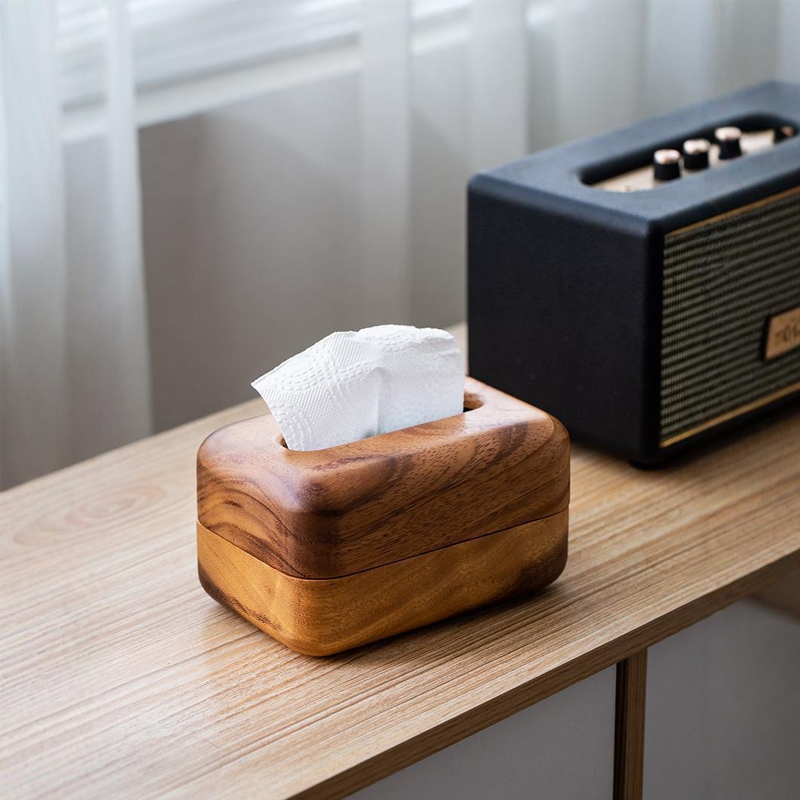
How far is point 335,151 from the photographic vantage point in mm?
1186

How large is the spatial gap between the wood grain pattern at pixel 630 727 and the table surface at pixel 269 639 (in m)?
0.02

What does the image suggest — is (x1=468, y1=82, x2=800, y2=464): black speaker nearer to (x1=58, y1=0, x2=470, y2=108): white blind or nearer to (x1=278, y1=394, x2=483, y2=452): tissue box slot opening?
(x1=278, y1=394, x2=483, y2=452): tissue box slot opening

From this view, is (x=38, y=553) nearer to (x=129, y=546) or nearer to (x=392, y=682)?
(x=129, y=546)

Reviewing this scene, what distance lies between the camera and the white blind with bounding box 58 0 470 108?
0.96 metres

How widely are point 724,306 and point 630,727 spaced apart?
0.94 ft

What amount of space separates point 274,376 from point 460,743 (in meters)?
0.21

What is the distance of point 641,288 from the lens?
2.59ft

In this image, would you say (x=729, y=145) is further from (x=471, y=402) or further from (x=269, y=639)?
(x=269, y=639)

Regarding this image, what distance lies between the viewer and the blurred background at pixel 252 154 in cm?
96

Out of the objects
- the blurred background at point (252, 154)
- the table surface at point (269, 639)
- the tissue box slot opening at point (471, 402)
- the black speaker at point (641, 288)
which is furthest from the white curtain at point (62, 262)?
the tissue box slot opening at point (471, 402)

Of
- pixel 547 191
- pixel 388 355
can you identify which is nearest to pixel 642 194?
pixel 547 191

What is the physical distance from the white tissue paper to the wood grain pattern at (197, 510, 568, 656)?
0.07 metres

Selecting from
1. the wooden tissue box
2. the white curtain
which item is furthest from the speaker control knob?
the white curtain

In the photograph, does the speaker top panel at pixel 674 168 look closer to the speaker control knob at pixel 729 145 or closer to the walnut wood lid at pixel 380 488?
the speaker control knob at pixel 729 145
